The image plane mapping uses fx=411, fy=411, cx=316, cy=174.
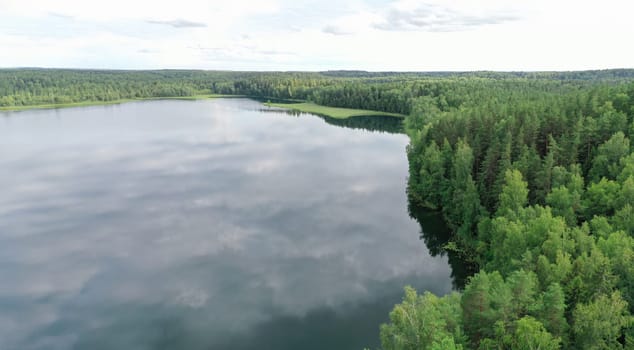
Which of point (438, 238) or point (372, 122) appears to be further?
point (372, 122)

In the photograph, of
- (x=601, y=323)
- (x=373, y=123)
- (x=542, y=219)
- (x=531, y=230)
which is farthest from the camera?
(x=373, y=123)

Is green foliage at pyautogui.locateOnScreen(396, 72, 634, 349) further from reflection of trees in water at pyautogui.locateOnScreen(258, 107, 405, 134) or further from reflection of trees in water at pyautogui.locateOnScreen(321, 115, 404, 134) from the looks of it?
reflection of trees in water at pyautogui.locateOnScreen(258, 107, 405, 134)

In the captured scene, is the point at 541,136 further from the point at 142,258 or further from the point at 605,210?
the point at 142,258

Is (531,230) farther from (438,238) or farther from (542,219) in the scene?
(438,238)

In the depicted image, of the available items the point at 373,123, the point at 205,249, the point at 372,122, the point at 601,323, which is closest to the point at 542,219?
the point at 601,323

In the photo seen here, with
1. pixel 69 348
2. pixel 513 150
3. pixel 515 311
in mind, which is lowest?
pixel 69 348

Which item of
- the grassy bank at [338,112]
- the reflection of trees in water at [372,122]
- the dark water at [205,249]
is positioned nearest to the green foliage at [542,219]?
the dark water at [205,249]

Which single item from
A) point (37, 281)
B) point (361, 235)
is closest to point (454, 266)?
point (361, 235)
